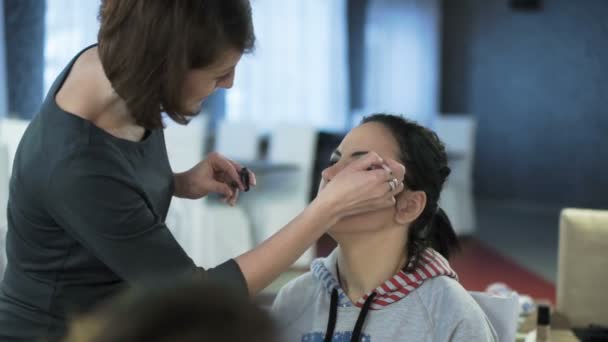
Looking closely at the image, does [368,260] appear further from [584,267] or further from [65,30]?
[65,30]

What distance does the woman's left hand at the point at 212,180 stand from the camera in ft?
5.05

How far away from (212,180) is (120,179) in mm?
393

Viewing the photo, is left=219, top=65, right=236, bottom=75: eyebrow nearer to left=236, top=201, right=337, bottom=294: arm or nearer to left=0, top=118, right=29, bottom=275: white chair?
left=236, top=201, right=337, bottom=294: arm

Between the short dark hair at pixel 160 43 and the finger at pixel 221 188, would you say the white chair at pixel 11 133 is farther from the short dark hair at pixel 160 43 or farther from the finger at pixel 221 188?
the short dark hair at pixel 160 43

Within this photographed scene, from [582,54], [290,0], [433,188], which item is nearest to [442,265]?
[433,188]

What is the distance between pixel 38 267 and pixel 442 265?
0.71 meters

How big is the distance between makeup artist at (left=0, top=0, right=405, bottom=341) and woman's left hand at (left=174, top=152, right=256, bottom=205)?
0.20m

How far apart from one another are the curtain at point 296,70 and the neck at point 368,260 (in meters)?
5.16

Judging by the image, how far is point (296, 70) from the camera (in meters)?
7.39

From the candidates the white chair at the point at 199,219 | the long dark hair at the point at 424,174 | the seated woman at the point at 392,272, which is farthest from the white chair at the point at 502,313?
the white chair at the point at 199,219

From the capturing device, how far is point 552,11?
7.76 m

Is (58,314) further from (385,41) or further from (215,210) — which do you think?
(385,41)

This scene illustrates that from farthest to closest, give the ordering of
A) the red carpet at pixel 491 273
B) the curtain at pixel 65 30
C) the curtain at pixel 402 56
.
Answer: the curtain at pixel 402 56
the red carpet at pixel 491 273
the curtain at pixel 65 30

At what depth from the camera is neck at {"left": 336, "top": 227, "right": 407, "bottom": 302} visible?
150 cm
